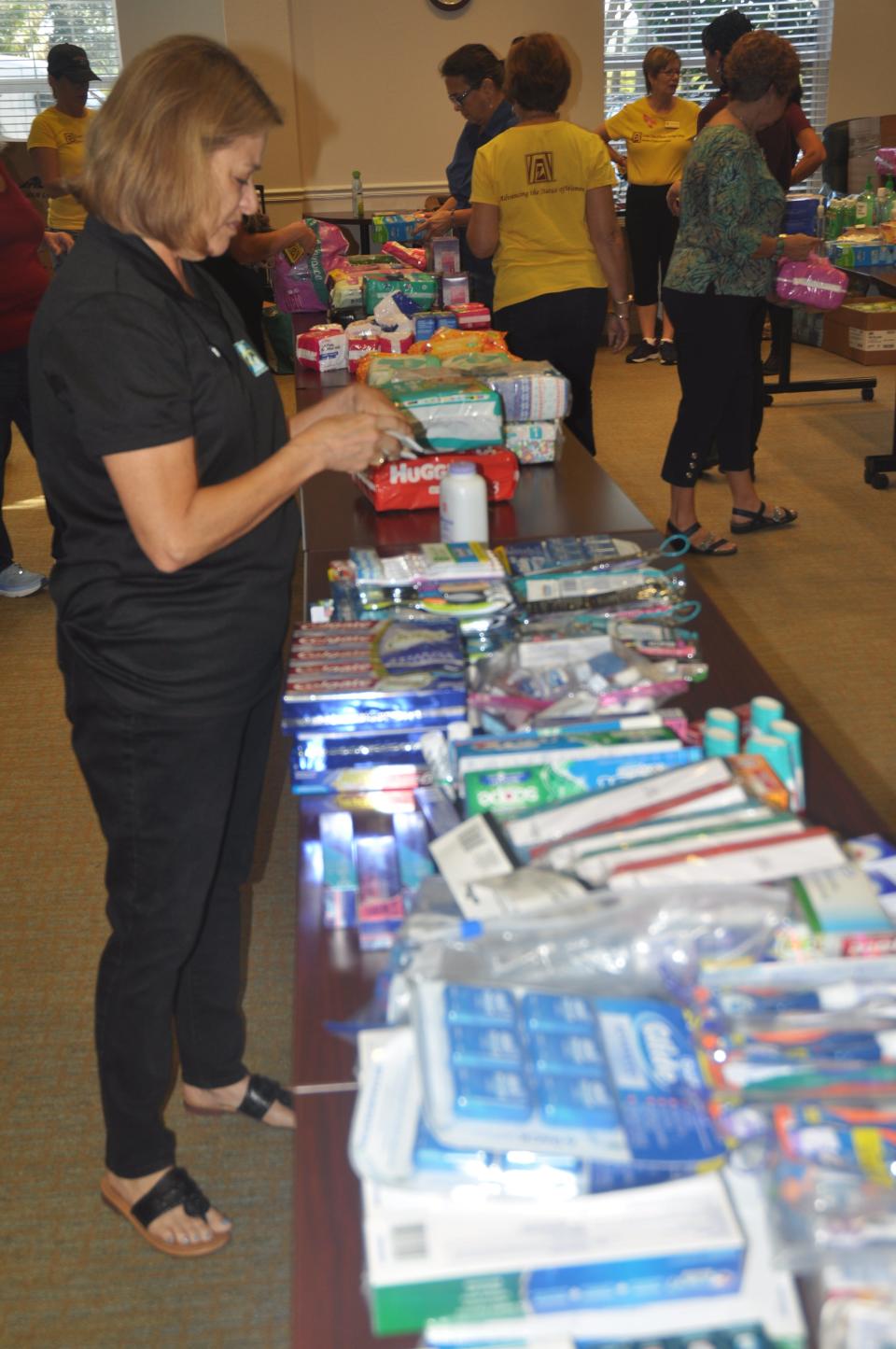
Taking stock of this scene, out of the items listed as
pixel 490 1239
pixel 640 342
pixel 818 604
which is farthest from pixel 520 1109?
pixel 640 342

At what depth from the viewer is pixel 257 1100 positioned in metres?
1.93

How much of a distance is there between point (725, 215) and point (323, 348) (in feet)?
Result: 3.92

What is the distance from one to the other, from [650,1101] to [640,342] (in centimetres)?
682

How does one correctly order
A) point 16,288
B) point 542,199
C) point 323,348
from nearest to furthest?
point 323,348 → point 542,199 → point 16,288

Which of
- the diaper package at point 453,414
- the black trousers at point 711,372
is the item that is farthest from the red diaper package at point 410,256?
the diaper package at point 453,414

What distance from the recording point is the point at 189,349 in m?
1.31

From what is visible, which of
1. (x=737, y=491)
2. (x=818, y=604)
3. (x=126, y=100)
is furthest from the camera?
(x=737, y=491)

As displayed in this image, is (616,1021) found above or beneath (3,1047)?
above

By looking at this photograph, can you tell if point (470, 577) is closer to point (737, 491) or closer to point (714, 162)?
point (714, 162)

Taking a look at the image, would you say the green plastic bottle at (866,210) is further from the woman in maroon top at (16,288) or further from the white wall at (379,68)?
the woman in maroon top at (16,288)

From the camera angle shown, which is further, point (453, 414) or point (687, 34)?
point (687, 34)

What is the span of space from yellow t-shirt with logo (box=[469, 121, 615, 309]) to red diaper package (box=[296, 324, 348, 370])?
1.86 ft

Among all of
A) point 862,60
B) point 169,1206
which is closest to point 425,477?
point 169,1206

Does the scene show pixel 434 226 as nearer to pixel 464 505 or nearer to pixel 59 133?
pixel 59 133
